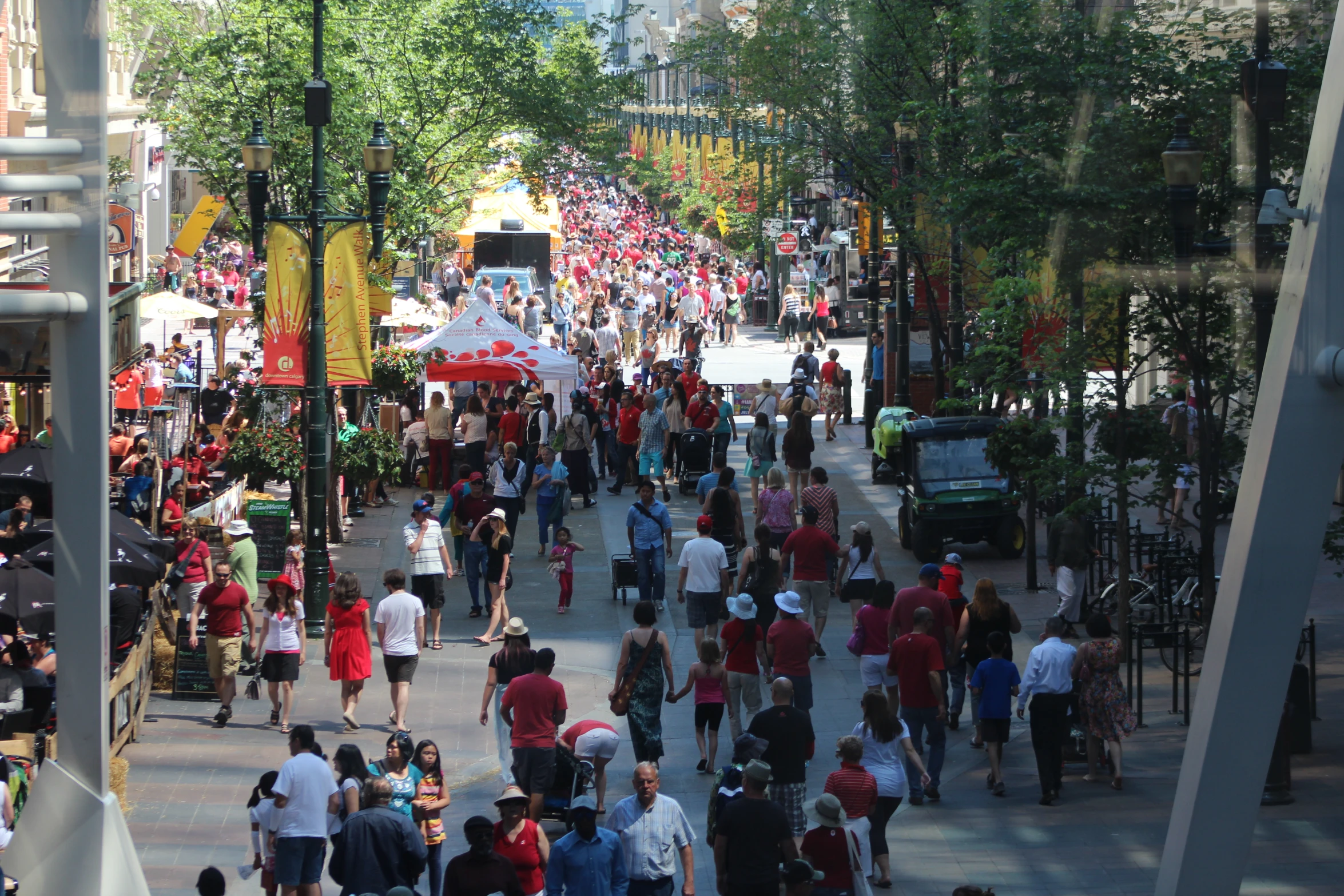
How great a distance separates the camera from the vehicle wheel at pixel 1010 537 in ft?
67.1

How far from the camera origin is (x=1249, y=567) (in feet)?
12.8

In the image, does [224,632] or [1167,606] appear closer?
[224,632]

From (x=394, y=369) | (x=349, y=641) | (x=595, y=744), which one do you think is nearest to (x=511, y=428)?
(x=394, y=369)

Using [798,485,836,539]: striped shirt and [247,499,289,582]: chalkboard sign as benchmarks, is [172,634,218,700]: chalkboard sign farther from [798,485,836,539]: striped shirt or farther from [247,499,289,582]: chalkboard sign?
[798,485,836,539]: striped shirt

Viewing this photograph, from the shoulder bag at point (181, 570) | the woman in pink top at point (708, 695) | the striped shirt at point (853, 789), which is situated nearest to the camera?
the striped shirt at point (853, 789)

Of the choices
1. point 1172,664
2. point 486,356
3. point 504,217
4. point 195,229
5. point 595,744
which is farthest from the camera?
point 504,217

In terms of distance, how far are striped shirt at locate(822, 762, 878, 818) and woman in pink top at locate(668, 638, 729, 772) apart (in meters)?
2.64

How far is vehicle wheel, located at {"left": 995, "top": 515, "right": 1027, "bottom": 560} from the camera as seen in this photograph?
20.5 m

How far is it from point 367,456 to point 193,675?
6747 mm

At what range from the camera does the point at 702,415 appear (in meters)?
24.9

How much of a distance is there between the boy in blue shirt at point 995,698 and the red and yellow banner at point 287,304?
31.1 ft

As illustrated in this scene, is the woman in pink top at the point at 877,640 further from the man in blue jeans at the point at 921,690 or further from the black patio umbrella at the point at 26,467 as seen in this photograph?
the black patio umbrella at the point at 26,467

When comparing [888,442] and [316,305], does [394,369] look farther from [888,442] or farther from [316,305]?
[888,442]

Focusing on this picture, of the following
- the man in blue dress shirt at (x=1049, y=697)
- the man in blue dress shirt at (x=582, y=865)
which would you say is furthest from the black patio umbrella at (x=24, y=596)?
the man in blue dress shirt at (x=1049, y=697)
